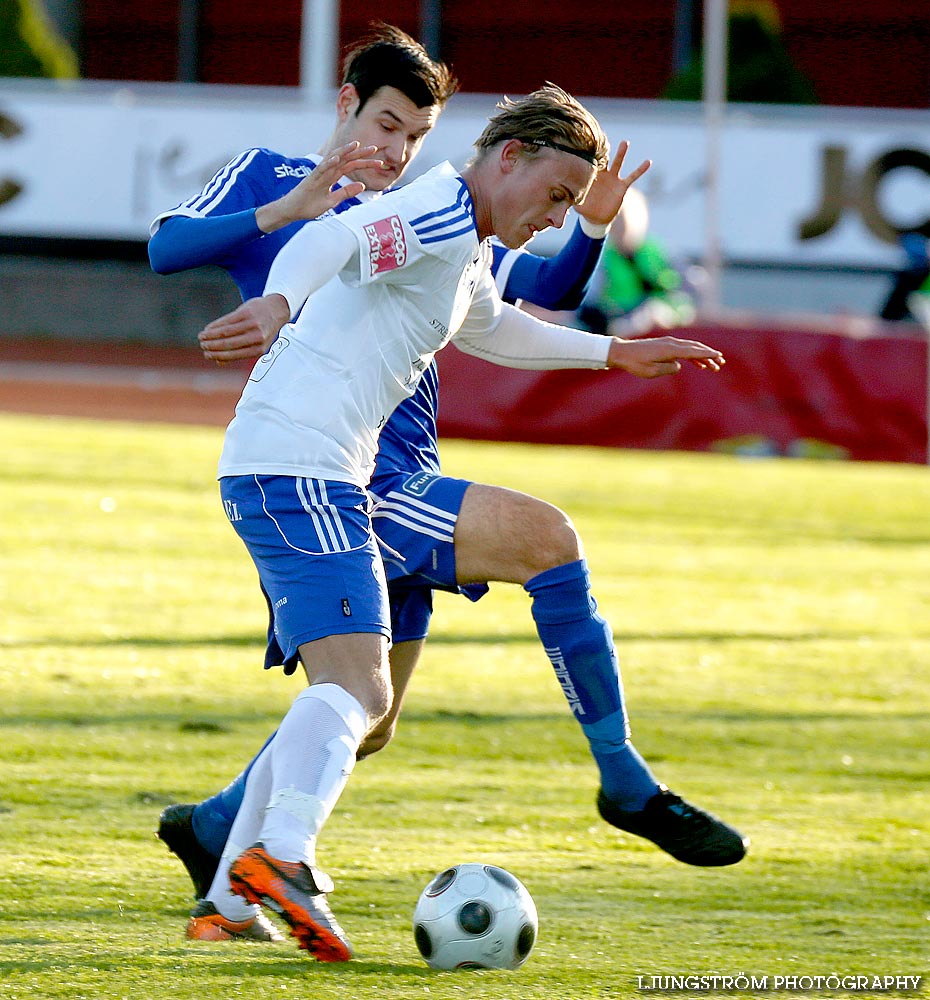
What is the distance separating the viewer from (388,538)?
13.5 feet

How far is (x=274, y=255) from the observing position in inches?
171

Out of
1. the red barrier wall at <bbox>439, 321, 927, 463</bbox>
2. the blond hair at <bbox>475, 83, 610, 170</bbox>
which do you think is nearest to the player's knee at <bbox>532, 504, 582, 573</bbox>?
the blond hair at <bbox>475, 83, 610, 170</bbox>

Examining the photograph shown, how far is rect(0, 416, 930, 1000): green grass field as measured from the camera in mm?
3764

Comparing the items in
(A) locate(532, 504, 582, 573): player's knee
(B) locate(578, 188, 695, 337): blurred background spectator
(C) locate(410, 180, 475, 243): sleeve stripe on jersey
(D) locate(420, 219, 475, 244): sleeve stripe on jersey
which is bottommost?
(B) locate(578, 188, 695, 337): blurred background spectator

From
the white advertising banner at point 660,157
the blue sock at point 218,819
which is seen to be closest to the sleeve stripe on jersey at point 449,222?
the blue sock at point 218,819

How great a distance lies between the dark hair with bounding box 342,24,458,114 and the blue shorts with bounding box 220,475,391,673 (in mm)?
1236

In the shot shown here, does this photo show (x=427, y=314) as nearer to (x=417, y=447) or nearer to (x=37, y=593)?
(x=417, y=447)

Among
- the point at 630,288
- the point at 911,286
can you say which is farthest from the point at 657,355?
the point at 911,286

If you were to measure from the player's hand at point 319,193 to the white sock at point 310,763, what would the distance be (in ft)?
3.19

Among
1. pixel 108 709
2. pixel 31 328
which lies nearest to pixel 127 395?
pixel 31 328

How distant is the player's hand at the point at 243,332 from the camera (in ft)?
10.7

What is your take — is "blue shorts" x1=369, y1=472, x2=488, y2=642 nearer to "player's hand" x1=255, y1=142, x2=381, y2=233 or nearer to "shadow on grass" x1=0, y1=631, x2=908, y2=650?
"player's hand" x1=255, y1=142, x2=381, y2=233

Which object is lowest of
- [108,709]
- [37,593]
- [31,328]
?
[31,328]

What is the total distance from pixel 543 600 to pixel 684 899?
2.88 ft
